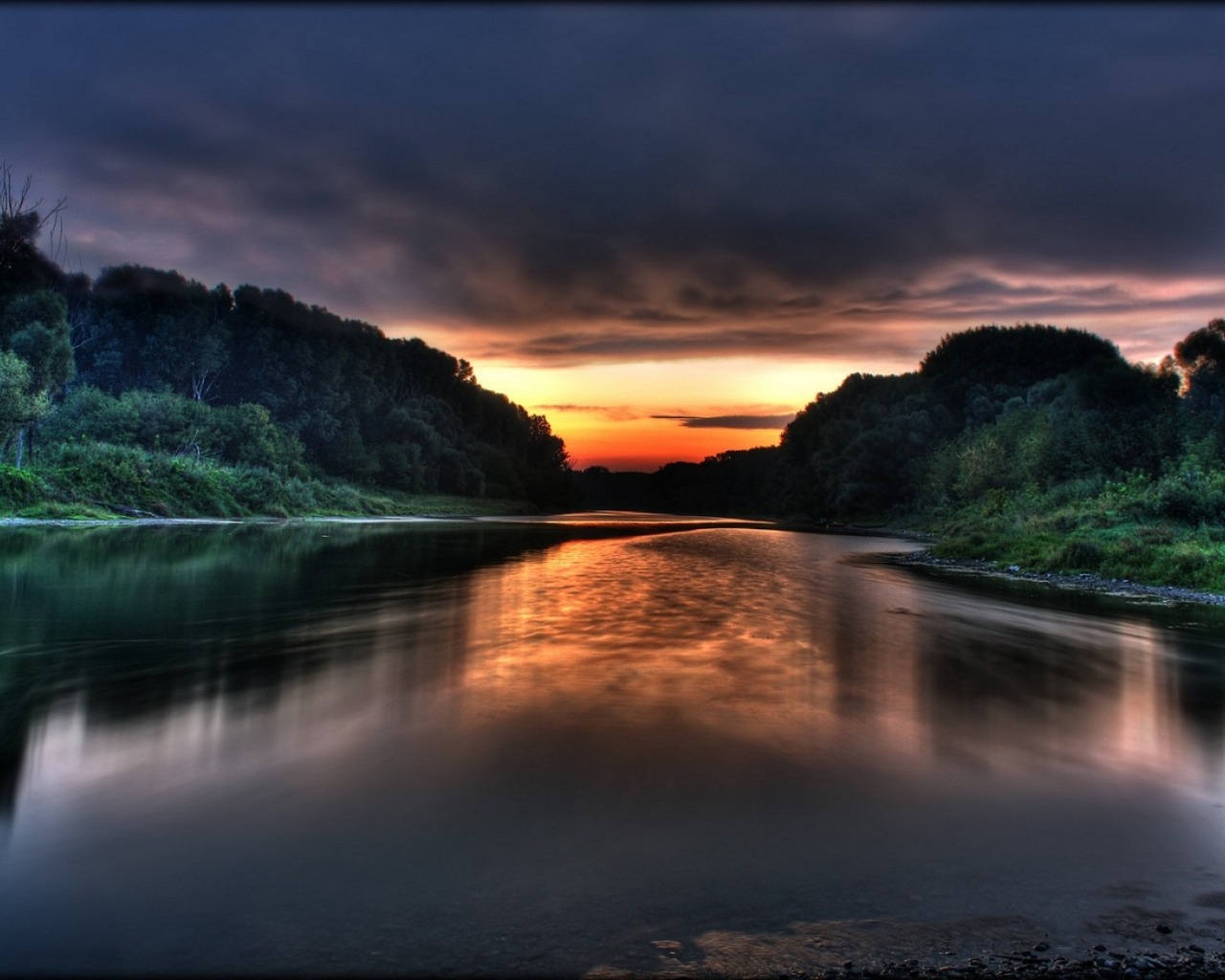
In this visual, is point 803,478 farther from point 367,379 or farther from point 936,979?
point 936,979

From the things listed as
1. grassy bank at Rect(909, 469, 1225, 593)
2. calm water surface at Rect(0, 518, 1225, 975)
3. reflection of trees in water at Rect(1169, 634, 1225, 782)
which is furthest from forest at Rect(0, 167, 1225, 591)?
calm water surface at Rect(0, 518, 1225, 975)

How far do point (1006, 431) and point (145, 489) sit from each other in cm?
6591

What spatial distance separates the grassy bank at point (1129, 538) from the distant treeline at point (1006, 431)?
209 millimetres

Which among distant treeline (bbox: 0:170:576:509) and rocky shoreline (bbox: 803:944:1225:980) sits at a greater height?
distant treeline (bbox: 0:170:576:509)

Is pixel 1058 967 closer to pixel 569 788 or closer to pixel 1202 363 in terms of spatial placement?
pixel 569 788

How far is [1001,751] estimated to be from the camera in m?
7.54

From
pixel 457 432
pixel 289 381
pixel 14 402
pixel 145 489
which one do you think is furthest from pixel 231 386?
pixel 14 402

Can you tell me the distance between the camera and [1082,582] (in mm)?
23281

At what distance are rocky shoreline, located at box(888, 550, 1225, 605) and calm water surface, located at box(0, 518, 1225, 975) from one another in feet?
17.4

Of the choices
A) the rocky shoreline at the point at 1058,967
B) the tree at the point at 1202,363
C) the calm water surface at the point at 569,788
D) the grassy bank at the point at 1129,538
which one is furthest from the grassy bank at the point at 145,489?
the tree at the point at 1202,363

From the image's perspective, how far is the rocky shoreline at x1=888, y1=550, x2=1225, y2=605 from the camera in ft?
63.7

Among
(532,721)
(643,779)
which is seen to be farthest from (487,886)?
(532,721)

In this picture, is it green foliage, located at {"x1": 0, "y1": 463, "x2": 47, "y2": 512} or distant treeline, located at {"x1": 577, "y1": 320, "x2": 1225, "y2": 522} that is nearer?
green foliage, located at {"x1": 0, "y1": 463, "x2": 47, "y2": 512}

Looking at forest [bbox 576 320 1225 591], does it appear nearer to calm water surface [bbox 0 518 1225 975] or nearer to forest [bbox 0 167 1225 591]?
forest [bbox 0 167 1225 591]
